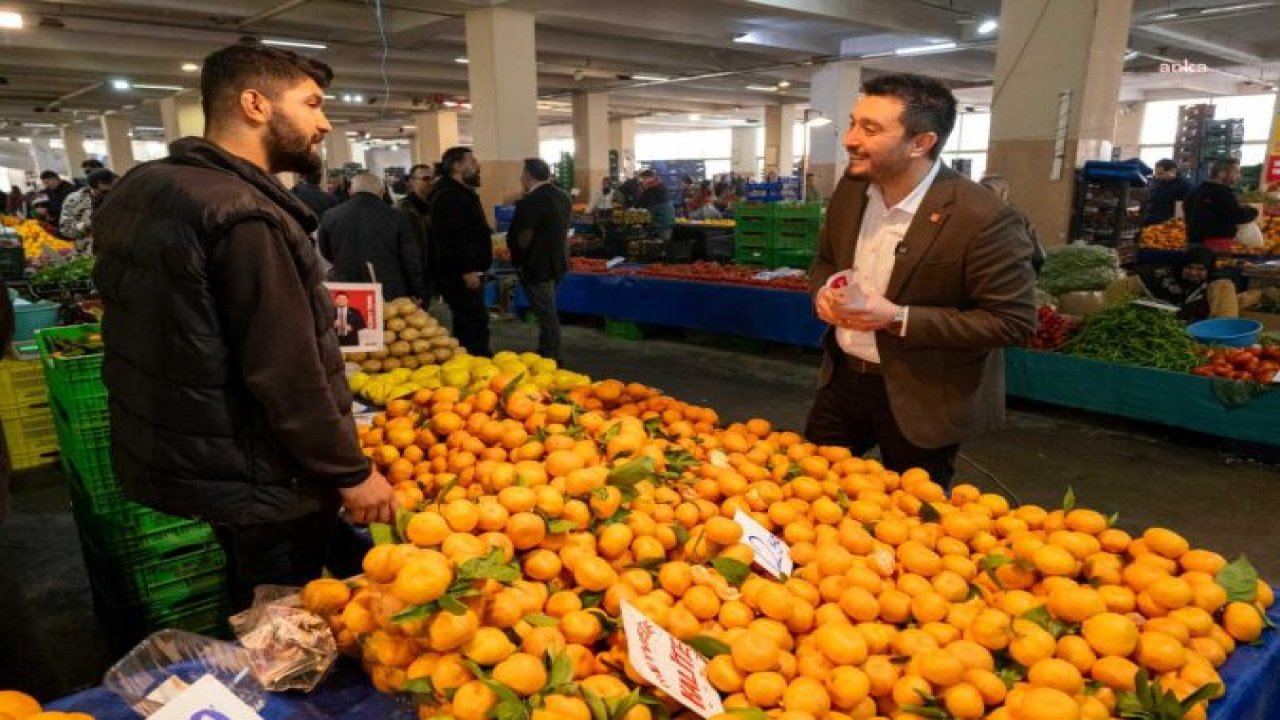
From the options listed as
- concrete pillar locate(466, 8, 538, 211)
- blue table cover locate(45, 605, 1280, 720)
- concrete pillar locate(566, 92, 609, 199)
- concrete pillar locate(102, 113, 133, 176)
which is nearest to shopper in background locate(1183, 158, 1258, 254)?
concrete pillar locate(466, 8, 538, 211)

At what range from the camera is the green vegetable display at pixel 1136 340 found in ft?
17.2

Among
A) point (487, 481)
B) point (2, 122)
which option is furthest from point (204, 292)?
point (2, 122)

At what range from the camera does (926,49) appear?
14.0 meters

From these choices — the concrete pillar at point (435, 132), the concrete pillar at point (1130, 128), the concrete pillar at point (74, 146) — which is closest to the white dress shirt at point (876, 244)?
the concrete pillar at point (435, 132)

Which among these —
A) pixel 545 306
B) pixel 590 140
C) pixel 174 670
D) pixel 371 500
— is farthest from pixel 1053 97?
pixel 590 140

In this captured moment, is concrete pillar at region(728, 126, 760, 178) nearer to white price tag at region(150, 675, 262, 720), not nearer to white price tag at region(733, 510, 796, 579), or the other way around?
white price tag at region(733, 510, 796, 579)

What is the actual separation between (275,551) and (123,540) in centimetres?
90

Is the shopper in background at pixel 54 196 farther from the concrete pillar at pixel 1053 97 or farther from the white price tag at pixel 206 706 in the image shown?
the white price tag at pixel 206 706

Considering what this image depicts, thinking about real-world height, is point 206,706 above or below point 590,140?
below

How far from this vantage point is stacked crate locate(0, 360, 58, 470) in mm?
4648

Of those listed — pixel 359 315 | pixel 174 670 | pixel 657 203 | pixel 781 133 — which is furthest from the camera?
pixel 781 133

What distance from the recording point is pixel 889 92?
2293 millimetres

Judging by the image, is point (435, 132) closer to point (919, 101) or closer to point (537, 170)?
point (537, 170)

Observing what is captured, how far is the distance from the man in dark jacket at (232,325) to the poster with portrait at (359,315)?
1122 mm
